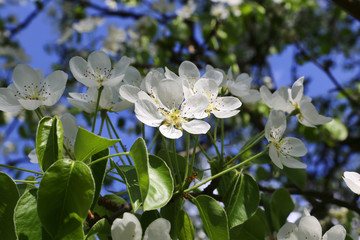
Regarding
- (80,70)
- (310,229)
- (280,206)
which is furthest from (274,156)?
(80,70)

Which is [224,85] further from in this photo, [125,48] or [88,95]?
[125,48]

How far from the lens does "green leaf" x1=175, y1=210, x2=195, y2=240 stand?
2.71 ft

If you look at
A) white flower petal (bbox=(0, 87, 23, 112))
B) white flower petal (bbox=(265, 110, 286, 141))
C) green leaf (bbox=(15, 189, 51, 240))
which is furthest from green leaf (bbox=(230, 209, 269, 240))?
white flower petal (bbox=(0, 87, 23, 112))

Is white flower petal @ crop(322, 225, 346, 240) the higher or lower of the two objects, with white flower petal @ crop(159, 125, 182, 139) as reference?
lower

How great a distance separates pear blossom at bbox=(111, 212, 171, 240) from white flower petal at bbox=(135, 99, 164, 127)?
202 mm

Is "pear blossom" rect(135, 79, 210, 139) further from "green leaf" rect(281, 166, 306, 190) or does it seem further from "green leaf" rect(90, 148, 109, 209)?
"green leaf" rect(281, 166, 306, 190)

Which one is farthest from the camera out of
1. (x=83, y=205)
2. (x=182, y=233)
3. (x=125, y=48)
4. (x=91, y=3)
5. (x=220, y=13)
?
(x=91, y=3)

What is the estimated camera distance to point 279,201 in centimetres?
112

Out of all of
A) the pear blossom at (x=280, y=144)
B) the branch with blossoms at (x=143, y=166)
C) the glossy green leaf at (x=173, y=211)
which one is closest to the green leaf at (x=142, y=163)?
the branch with blossoms at (x=143, y=166)

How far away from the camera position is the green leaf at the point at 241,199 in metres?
0.86

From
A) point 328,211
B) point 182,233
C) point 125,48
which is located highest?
point 182,233

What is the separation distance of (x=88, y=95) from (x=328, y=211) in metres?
1.91


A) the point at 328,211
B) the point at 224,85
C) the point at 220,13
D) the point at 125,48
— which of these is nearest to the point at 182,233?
the point at 224,85

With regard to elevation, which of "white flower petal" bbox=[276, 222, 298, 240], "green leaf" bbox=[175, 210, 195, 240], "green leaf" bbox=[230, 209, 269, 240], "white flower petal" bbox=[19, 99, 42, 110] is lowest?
"green leaf" bbox=[230, 209, 269, 240]
